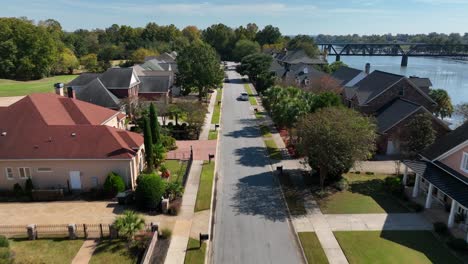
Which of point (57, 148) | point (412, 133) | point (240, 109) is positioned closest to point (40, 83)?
point (240, 109)

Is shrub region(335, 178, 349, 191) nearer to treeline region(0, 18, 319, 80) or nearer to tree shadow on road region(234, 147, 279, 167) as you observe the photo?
tree shadow on road region(234, 147, 279, 167)

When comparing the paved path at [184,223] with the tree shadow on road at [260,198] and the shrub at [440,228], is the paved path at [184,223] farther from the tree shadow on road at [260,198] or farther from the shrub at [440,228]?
the shrub at [440,228]

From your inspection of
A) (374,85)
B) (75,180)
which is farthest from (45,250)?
(374,85)

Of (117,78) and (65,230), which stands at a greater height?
(117,78)

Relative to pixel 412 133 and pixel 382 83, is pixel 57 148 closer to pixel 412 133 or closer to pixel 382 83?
pixel 412 133

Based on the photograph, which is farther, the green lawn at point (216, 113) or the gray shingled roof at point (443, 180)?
the green lawn at point (216, 113)

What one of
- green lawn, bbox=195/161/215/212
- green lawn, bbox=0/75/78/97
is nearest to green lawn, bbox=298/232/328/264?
green lawn, bbox=195/161/215/212

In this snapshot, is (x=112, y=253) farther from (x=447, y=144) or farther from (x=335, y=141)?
(x=447, y=144)

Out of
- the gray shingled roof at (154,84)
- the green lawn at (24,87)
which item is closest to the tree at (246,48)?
the green lawn at (24,87)
